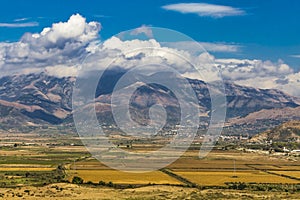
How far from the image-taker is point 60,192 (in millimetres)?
58625

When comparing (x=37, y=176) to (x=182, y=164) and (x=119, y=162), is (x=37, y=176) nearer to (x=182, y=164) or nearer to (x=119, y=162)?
(x=119, y=162)

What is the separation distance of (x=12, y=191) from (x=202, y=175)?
3372 cm

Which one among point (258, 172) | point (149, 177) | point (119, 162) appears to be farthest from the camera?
point (119, 162)

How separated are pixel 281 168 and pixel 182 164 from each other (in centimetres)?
1986

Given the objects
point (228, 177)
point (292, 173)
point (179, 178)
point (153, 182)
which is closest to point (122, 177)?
point (153, 182)

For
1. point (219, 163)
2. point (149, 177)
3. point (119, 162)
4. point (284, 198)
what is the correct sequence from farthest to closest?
1. point (219, 163)
2. point (119, 162)
3. point (149, 177)
4. point (284, 198)

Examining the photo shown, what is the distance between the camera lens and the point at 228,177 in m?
79.1

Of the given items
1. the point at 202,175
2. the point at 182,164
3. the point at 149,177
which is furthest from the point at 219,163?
the point at 149,177

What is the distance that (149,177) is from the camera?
3036 inches

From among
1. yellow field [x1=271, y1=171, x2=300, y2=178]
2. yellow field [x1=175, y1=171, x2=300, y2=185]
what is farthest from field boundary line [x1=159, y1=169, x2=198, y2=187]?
yellow field [x1=271, y1=171, x2=300, y2=178]

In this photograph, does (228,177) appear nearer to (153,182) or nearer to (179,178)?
(179,178)

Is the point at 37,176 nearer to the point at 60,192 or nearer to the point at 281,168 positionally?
the point at 60,192

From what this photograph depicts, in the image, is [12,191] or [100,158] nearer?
[12,191]

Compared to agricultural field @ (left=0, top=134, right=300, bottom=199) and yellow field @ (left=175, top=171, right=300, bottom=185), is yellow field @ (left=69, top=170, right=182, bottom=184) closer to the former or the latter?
agricultural field @ (left=0, top=134, right=300, bottom=199)
